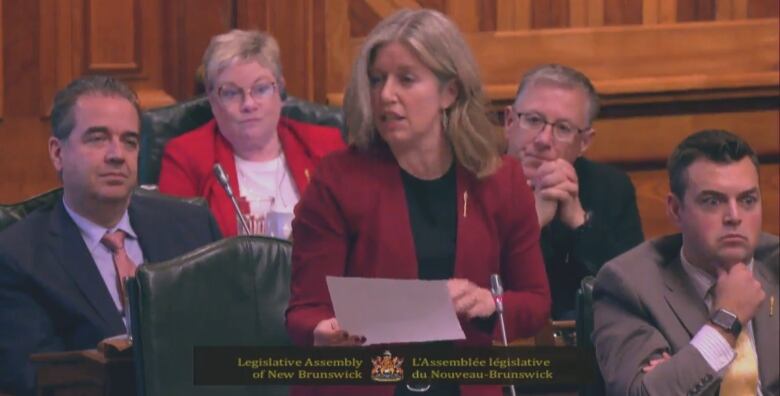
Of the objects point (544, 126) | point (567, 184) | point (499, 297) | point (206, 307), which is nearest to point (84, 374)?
point (206, 307)

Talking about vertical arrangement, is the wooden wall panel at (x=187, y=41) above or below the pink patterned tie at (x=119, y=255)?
above

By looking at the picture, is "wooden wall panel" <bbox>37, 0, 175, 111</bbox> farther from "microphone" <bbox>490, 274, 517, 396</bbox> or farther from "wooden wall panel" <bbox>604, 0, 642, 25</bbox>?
"microphone" <bbox>490, 274, 517, 396</bbox>

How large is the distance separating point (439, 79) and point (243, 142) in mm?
1829

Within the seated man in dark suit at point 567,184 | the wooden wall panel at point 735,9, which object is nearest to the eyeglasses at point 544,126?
the seated man in dark suit at point 567,184

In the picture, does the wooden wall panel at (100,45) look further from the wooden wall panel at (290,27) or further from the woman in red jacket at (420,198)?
the woman in red jacket at (420,198)

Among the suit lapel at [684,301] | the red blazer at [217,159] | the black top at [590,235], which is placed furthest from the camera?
the red blazer at [217,159]

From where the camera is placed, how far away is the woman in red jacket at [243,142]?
15.1 feet

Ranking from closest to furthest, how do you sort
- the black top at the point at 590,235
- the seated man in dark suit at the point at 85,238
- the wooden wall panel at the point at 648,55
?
the seated man in dark suit at the point at 85,238, the black top at the point at 590,235, the wooden wall panel at the point at 648,55

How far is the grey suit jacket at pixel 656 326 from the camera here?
297cm

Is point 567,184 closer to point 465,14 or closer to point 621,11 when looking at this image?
point 465,14

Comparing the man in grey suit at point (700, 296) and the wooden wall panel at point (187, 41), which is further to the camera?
the wooden wall panel at point (187, 41)

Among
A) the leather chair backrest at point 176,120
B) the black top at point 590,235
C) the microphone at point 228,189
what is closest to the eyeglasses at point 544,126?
the black top at point 590,235

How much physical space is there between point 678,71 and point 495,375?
2.99 metres

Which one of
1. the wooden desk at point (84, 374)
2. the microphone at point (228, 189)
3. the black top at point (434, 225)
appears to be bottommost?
the wooden desk at point (84, 374)
